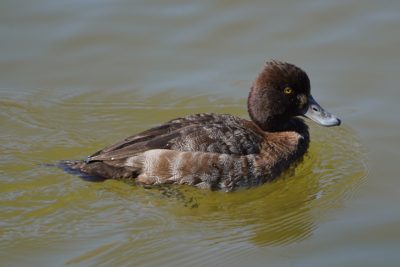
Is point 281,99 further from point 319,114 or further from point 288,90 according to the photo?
point 319,114

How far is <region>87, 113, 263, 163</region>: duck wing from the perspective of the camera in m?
7.66

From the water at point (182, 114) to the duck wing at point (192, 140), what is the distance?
36 centimetres

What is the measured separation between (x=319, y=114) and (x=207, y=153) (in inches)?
55.2

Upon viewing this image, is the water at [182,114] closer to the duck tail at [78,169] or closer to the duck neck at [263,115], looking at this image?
the duck tail at [78,169]

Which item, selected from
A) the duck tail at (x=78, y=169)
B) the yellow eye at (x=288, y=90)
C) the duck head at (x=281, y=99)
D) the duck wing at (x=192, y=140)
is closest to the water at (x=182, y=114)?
the duck tail at (x=78, y=169)

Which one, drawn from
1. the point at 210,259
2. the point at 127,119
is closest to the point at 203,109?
the point at 127,119

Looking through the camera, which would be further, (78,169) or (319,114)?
(319,114)

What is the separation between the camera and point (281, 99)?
26.9 feet

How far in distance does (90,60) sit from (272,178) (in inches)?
129

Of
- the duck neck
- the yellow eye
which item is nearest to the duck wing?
the duck neck

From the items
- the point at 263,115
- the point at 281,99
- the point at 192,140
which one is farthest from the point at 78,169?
the point at 281,99

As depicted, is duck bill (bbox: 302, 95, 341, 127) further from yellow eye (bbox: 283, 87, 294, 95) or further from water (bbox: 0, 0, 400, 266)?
water (bbox: 0, 0, 400, 266)

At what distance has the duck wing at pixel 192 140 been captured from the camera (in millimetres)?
7660

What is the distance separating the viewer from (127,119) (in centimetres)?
908
